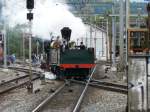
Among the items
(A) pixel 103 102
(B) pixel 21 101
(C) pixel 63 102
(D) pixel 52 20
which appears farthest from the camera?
(D) pixel 52 20

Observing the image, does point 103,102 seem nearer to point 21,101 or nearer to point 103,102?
point 103,102

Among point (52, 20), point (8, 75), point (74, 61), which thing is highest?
point (52, 20)

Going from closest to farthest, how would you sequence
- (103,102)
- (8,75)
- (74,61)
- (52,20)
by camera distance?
(103,102)
(74,61)
(52,20)
(8,75)

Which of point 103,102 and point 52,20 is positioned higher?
point 52,20

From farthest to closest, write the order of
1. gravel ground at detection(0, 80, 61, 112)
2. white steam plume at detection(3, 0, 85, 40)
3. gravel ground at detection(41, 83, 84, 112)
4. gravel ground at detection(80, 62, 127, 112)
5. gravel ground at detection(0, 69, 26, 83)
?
1. white steam plume at detection(3, 0, 85, 40)
2. gravel ground at detection(0, 69, 26, 83)
3. gravel ground at detection(0, 80, 61, 112)
4. gravel ground at detection(41, 83, 84, 112)
5. gravel ground at detection(80, 62, 127, 112)

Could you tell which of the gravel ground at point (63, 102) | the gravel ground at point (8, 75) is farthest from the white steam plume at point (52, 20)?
the gravel ground at point (63, 102)

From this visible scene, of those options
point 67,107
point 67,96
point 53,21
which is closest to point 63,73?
point 53,21

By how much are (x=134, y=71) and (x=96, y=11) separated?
64.7 m

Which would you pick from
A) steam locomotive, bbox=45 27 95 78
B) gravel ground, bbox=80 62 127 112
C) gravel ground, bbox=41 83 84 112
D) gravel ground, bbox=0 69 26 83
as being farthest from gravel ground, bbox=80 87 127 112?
gravel ground, bbox=0 69 26 83

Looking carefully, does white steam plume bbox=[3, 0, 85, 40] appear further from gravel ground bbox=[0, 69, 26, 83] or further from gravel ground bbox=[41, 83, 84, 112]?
gravel ground bbox=[41, 83, 84, 112]

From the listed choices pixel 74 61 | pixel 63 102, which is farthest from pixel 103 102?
pixel 74 61

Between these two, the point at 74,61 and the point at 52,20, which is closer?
the point at 74,61

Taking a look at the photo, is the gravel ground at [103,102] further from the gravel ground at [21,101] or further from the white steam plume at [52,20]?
the white steam plume at [52,20]

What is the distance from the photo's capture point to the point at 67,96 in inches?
878
